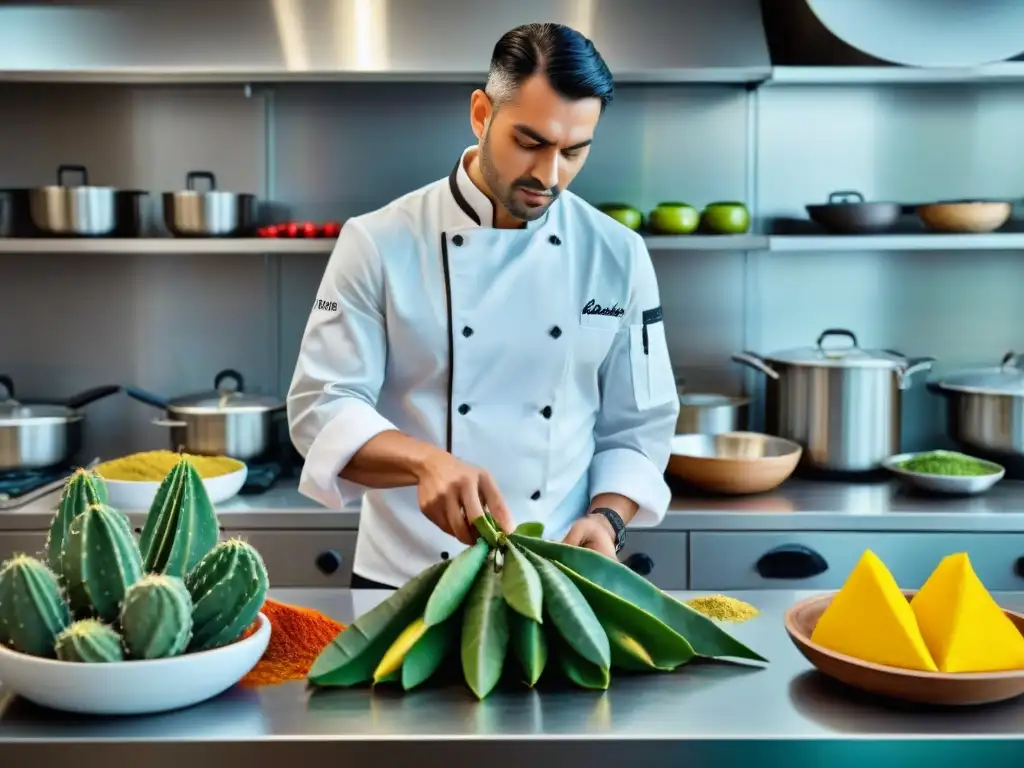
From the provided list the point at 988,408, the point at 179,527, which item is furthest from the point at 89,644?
the point at 988,408

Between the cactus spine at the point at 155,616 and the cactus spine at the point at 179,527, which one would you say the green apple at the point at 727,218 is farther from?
the cactus spine at the point at 155,616

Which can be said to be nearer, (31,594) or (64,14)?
(31,594)

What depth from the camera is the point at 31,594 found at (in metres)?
1.22

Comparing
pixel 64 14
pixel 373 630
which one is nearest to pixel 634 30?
pixel 64 14

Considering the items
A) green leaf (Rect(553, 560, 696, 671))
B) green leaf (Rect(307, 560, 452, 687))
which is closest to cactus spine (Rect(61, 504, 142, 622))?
green leaf (Rect(307, 560, 452, 687))

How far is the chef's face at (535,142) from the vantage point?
1807mm

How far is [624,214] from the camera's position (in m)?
3.41

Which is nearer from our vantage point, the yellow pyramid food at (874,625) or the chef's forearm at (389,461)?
the yellow pyramid food at (874,625)

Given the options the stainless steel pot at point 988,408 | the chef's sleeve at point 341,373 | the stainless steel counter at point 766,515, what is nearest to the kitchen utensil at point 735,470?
the stainless steel counter at point 766,515

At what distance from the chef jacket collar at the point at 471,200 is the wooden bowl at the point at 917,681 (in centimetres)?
109

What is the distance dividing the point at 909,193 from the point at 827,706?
106 inches

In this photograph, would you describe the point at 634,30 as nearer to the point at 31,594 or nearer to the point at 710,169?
the point at 710,169

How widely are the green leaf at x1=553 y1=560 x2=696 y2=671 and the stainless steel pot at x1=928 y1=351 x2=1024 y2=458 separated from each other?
2.17 m

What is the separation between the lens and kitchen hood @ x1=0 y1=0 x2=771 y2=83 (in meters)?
3.46
